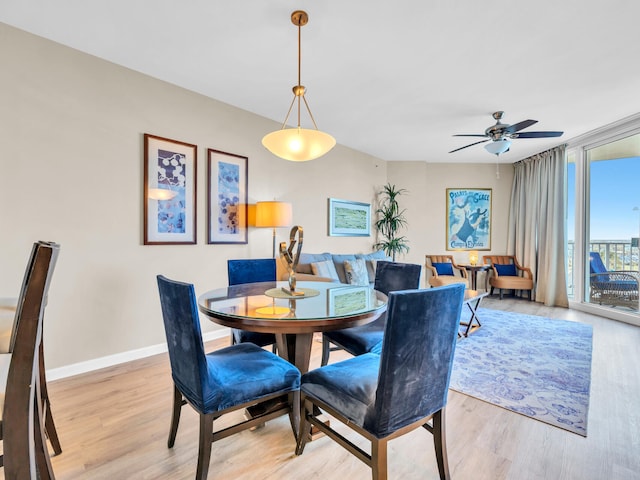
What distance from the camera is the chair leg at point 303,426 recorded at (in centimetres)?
153

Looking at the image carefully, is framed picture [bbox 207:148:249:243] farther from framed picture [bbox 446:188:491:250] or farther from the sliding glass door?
the sliding glass door

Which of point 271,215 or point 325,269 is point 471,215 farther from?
point 271,215

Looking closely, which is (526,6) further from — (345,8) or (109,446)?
(109,446)

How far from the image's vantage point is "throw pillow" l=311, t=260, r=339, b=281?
378 cm

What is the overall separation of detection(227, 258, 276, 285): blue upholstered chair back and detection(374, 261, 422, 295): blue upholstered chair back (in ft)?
3.16

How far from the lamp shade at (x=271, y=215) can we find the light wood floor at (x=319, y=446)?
1.81 m

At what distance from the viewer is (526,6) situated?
2.04 metres

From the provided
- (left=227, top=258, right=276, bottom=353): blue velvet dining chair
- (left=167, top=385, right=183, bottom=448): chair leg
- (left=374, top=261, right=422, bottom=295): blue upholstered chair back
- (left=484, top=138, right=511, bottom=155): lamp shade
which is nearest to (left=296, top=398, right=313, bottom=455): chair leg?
(left=167, top=385, right=183, bottom=448): chair leg

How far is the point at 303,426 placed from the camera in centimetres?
157

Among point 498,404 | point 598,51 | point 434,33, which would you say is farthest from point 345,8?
point 498,404

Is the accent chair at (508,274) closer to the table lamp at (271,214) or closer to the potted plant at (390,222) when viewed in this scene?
the potted plant at (390,222)

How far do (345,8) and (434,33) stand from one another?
708 mm

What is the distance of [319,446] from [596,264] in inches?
201

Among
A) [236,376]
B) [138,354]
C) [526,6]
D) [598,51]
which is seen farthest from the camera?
[138,354]
